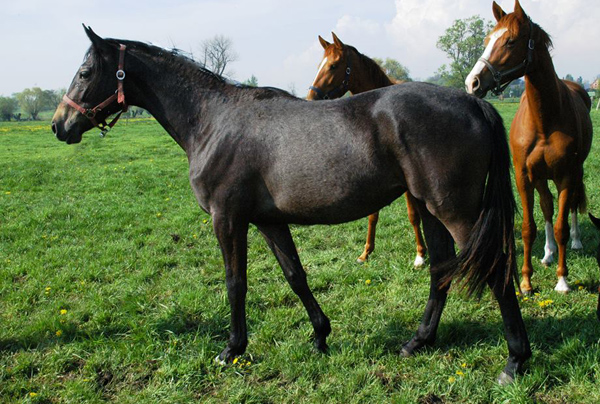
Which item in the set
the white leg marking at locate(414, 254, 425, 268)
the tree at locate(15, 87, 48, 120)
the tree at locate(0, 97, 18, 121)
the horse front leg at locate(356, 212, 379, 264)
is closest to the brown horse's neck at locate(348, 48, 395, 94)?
the horse front leg at locate(356, 212, 379, 264)

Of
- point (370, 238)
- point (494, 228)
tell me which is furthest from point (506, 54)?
point (370, 238)

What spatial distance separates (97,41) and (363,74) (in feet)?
9.95

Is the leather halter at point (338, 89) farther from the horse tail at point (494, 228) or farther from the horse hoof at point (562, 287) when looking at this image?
the horse hoof at point (562, 287)

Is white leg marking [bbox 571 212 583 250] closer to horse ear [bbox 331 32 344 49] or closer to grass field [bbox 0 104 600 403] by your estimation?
grass field [bbox 0 104 600 403]

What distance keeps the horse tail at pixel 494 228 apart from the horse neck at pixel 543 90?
1.55 meters

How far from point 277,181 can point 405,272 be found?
2399mm

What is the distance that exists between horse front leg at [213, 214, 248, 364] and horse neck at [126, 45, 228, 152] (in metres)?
0.73

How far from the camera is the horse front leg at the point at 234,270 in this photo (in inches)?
121

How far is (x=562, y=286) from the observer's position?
13.2ft

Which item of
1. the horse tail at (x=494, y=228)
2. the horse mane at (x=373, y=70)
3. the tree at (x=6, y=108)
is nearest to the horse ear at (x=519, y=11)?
the horse tail at (x=494, y=228)

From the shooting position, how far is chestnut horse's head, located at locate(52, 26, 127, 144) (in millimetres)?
3188

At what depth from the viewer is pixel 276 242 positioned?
11.1ft

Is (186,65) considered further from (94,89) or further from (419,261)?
(419,261)

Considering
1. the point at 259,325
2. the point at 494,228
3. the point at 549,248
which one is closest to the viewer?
the point at 494,228
